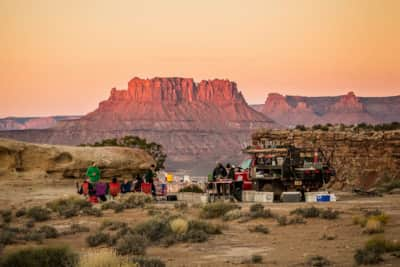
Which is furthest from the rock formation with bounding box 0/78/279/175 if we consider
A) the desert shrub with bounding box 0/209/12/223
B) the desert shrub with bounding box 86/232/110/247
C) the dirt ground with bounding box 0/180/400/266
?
the desert shrub with bounding box 86/232/110/247

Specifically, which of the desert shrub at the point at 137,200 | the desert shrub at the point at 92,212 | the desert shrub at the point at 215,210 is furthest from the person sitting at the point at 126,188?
the desert shrub at the point at 215,210

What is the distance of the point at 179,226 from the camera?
16172mm

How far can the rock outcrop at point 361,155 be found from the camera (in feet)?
120

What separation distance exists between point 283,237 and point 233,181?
9707 mm

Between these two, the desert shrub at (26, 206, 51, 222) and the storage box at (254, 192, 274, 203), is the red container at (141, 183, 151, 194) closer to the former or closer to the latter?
the storage box at (254, 192, 274, 203)

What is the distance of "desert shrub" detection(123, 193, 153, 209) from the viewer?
23.8 m

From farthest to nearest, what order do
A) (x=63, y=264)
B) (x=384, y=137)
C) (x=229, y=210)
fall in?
(x=384, y=137), (x=229, y=210), (x=63, y=264)

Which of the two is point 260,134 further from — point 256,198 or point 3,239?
point 3,239

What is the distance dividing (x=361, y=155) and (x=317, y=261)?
26.4 m

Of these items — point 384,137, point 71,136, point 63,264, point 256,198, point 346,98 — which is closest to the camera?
point 63,264

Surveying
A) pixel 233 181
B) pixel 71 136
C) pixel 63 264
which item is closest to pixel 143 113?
A: pixel 71 136

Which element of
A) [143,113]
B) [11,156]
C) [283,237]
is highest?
[143,113]

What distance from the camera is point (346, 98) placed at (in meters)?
194

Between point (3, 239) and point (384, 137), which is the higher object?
point (384, 137)
